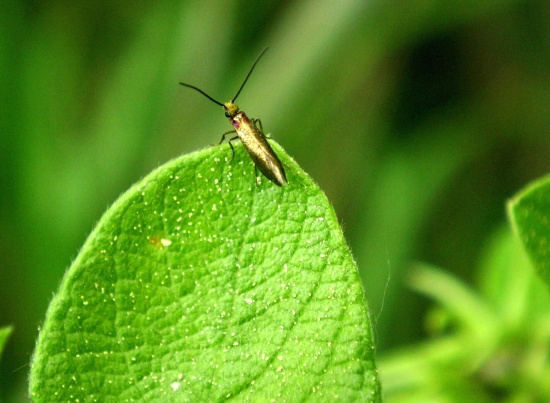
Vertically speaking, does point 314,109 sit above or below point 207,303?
above

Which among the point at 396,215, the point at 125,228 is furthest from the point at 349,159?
the point at 125,228

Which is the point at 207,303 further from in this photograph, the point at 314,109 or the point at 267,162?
the point at 314,109

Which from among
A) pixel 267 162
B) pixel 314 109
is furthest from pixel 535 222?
pixel 314 109

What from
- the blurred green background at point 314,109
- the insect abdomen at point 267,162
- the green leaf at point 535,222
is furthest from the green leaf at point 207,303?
the blurred green background at point 314,109

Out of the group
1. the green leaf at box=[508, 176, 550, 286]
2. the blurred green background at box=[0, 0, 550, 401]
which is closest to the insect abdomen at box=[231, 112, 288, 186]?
the green leaf at box=[508, 176, 550, 286]

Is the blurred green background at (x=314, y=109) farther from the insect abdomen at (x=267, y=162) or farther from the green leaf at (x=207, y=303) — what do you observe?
the green leaf at (x=207, y=303)

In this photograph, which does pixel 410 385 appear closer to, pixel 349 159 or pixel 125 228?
pixel 125 228
